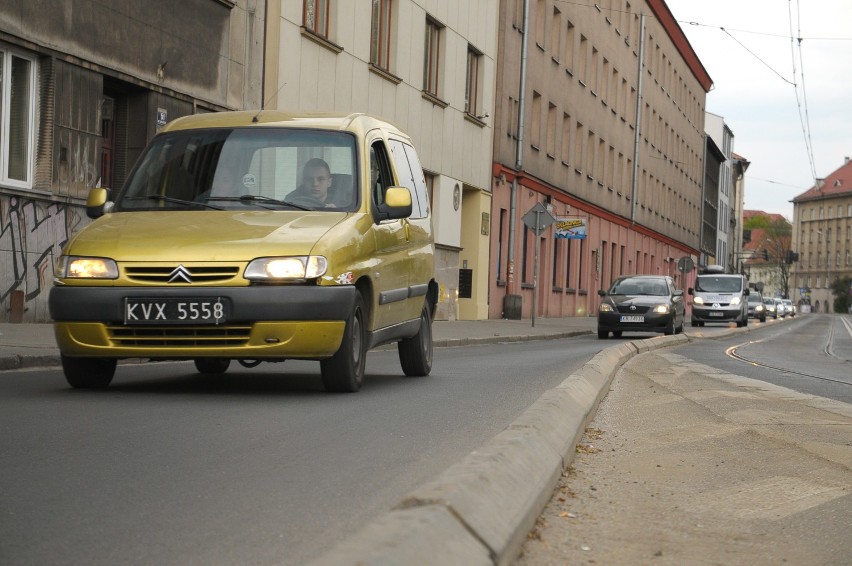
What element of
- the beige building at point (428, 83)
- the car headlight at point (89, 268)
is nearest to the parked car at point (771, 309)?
the beige building at point (428, 83)

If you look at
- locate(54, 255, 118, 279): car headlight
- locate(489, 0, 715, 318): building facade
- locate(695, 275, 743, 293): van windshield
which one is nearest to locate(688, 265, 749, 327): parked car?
locate(695, 275, 743, 293): van windshield

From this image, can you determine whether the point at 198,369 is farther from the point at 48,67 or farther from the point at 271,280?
the point at 48,67

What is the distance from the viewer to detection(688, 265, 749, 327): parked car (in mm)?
47000

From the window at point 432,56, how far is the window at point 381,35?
2.53m

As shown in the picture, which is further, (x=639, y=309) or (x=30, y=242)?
Answer: (x=639, y=309)

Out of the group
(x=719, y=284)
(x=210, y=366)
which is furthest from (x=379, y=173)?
(x=719, y=284)

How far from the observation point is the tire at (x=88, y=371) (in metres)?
8.89

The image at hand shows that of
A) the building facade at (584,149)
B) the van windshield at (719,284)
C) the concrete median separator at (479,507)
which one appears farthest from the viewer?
the van windshield at (719,284)

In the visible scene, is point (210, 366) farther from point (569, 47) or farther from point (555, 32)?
point (569, 47)

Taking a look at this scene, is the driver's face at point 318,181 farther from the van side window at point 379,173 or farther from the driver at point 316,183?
the van side window at point 379,173

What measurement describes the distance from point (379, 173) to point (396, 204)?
2.49 feet

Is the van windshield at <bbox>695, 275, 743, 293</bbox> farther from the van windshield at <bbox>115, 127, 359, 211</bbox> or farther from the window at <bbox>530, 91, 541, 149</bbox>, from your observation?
the van windshield at <bbox>115, 127, 359, 211</bbox>

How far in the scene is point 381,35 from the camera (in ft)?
89.5

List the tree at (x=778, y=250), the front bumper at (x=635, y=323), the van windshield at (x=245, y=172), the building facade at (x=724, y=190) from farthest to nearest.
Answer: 1. the tree at (x=778, y=250)
2. the building facade at (x=724, y=190)
3. the front bumper at (x=635, y=323)
4. the van windshield at (x=245, y=172)
